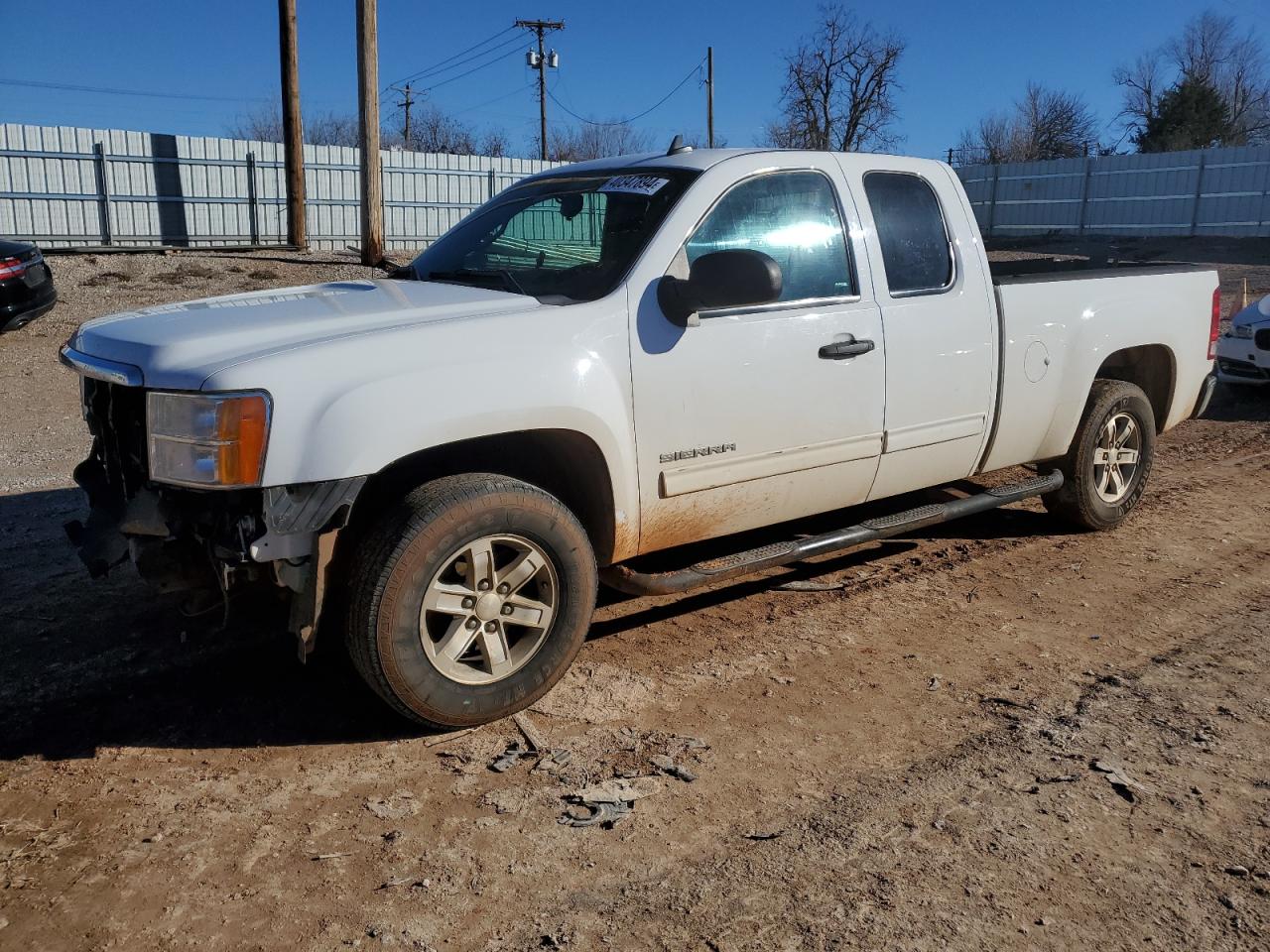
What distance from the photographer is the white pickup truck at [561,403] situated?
3.27 metres

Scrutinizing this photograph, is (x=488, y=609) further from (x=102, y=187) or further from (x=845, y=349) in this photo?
(x=102, y=187)

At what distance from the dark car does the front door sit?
926cm

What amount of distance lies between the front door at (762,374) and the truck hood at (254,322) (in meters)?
0.60

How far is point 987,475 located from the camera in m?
7.08

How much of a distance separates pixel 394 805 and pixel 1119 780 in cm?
224

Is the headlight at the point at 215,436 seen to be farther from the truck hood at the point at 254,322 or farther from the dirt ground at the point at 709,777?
the dirt ground at the point at 709,777

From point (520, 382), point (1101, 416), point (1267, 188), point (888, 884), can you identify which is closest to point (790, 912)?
point (888, 884)

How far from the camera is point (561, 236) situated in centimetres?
443

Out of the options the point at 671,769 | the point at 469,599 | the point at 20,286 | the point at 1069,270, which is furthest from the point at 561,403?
the point at 20,286

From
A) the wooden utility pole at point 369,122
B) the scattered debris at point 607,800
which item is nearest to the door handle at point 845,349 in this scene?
the scattered debris at point 607,800

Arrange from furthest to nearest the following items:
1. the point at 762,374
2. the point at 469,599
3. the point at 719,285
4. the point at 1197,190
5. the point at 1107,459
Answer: the point at 1197,190 → the point at 1107,459 → the point at 762,374 → the point at 719,285 → the point at 469,599

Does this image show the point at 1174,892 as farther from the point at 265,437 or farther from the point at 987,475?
the point at 987,475

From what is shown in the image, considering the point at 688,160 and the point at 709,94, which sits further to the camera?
the point at 709,94

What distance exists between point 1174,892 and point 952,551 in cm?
306
